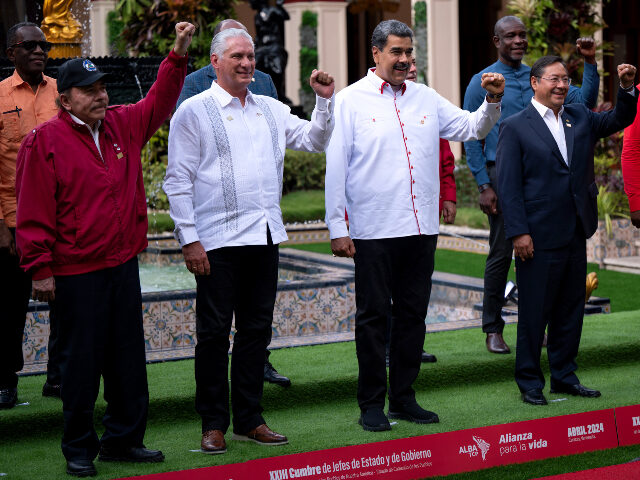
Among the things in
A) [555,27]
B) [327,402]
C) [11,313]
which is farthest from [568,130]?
[555,27]

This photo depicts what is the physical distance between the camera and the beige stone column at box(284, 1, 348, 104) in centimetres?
2153

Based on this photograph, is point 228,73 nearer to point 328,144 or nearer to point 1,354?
point 328,144

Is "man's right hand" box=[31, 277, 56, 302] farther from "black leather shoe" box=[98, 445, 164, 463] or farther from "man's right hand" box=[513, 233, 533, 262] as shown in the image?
"man's right hand" box=[513, 233, 533, 262]

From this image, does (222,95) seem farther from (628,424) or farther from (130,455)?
(628,424)

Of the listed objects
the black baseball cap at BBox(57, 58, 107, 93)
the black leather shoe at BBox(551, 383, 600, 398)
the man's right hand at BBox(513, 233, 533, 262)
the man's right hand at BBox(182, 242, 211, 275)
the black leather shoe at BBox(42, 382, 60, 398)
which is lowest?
the black leather shoe at BBox(551, 383, 600, 398)

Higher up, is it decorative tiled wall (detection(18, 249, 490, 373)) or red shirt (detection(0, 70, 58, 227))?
red shirt (detection(0, 70, 58, 227))

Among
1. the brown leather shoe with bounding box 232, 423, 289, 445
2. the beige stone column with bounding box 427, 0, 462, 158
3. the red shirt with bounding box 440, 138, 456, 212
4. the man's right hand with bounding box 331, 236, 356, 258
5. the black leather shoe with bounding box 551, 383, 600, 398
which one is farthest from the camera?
the beige stone column with bounding box 427, 0, 462, 158

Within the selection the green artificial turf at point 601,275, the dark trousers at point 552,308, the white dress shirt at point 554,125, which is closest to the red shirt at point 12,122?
the white dress shirt at point 554,125

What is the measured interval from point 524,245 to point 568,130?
2.05ft

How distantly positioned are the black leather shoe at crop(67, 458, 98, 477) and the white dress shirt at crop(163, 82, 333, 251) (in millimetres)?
984

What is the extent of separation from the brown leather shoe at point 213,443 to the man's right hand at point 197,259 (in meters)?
0.71

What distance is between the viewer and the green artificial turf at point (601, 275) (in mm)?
9212

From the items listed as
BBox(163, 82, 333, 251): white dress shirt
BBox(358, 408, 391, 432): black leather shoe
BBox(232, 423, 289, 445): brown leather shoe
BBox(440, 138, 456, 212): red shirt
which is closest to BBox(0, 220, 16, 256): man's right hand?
BBox(163, 82, 333, 251): white dress shirt

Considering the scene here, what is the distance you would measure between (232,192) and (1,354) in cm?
155
